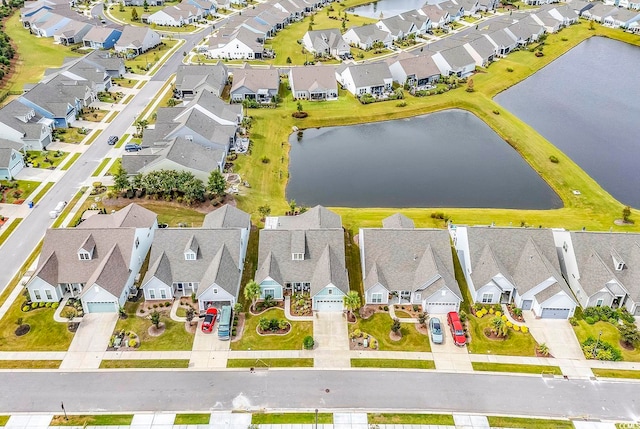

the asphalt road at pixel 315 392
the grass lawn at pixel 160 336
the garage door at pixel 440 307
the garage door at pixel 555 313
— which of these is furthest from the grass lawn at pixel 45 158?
the garage door at pixel 555 313

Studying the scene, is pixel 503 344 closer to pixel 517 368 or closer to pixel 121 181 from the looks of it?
pixel 517 368

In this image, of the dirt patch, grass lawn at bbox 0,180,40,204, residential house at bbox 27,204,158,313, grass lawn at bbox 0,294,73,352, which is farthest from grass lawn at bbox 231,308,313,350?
grass lawn at bbox 0,180,40,204

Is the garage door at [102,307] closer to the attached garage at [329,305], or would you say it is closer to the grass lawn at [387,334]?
the attached garage at [329,305]

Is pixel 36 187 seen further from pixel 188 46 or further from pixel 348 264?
pixel 188 46

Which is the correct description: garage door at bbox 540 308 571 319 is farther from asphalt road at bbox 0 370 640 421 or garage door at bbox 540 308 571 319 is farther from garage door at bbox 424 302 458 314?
garage door at bbox 424 302 458 314

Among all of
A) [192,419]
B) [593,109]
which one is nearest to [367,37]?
[593,109]

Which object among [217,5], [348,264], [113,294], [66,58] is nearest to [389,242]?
[348,264]
